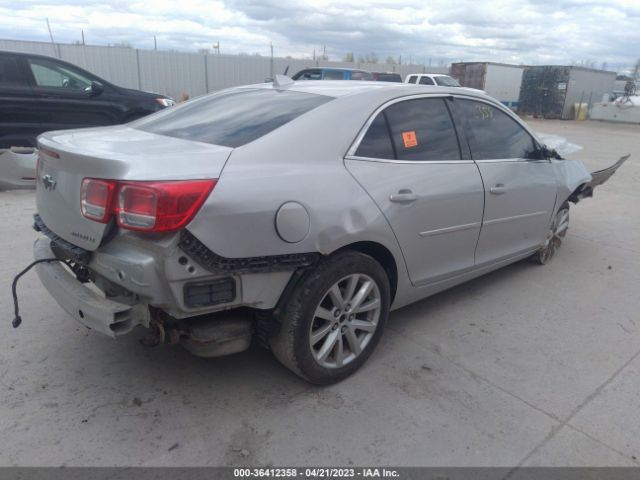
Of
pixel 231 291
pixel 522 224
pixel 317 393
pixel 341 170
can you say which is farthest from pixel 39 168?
pixel 522 224

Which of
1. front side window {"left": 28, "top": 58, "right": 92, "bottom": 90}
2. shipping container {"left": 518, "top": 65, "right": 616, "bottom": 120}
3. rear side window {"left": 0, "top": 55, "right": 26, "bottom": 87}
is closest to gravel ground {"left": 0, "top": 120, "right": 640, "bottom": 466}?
rear side window {"left": 0, "top": 55, "right": 26, "bottom": 87}

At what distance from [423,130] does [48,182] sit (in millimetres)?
2218

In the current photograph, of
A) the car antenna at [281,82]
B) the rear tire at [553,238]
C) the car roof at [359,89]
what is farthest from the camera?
the rear tire at [553,238]

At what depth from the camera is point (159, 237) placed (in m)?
2.15

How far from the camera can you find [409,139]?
3164 mm

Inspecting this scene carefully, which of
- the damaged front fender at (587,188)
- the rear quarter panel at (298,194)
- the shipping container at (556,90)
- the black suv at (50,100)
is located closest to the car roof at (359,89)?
the rear quarter panel at (298,194)

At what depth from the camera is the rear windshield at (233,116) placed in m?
2.72

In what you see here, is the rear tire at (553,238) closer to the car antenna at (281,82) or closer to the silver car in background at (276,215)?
the silver car in background at (276,215)

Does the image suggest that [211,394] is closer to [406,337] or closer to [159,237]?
[159,237]

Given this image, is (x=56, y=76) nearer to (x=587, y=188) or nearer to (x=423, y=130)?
(x=423, y=130)

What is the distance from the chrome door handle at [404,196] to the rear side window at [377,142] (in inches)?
8.8

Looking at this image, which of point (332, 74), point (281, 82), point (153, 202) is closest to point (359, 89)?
point (281, 82)

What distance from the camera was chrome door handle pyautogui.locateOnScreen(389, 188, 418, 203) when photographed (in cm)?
291

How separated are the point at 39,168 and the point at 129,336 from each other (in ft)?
3.87
